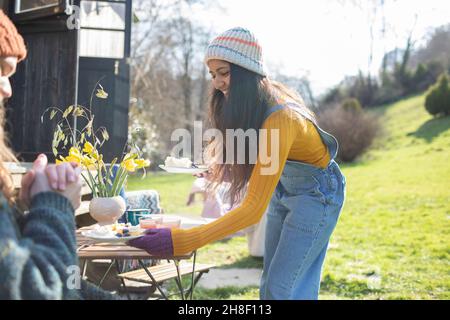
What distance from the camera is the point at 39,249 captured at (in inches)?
39.8

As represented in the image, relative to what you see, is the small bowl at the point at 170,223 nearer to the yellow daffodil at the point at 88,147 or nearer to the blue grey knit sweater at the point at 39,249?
the yellow daffodil at the point at 88,147

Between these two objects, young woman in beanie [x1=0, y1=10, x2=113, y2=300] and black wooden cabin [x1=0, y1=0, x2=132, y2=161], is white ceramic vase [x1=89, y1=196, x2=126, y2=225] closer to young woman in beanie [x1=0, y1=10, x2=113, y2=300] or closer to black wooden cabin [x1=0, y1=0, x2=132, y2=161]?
young woman in beanie [x1=0, y1=10, x2=113, y2=300]

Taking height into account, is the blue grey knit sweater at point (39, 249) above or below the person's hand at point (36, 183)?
below

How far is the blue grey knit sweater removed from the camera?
37.4 inches

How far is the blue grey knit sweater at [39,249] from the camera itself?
3.11 ft

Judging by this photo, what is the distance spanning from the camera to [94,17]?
734 centimetres

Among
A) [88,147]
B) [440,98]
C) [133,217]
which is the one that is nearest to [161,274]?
[133,217]

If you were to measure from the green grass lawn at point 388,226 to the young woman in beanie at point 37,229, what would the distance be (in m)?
3.24

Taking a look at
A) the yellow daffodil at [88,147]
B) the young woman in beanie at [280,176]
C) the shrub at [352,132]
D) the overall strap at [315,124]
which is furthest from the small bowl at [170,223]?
the shrub at [352,132]

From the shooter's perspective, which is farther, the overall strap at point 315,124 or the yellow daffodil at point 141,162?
the yellow daffodil at point 141,162

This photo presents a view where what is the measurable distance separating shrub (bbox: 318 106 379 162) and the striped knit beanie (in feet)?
46.7

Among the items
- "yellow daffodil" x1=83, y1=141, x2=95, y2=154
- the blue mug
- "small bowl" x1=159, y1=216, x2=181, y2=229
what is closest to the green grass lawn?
the blue mug
